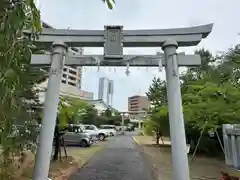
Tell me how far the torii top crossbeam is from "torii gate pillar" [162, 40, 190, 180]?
0.28 m

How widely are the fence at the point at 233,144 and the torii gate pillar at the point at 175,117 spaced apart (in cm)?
116

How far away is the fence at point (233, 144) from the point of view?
3.93 m

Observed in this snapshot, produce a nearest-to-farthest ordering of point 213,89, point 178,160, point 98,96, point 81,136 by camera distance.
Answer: point 178,160, point 213,89, point 81,136, point 98,96

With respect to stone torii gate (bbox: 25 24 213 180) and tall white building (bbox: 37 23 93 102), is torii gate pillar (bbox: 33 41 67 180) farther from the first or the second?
tall white building (bbox: 37 23 93 102)

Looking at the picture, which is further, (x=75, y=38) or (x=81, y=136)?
(x=81, y=136)

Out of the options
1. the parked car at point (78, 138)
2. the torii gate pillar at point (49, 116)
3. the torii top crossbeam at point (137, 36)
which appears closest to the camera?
the torii gate pillar at point (49, 116)

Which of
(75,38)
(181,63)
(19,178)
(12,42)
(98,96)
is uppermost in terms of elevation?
(98,96)

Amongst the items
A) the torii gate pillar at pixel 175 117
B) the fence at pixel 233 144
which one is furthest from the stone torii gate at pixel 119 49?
the fence at pixel 233 144

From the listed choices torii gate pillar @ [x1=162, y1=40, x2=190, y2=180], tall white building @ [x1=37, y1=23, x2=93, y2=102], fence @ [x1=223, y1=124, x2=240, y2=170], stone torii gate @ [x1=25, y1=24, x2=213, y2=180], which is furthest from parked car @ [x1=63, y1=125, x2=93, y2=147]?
fence @ [x1=223, y1=124, x2=240, y2=170]

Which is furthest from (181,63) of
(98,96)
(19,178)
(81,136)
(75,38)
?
(98,96)

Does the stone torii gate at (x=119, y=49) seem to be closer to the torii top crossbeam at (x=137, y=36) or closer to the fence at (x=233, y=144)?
the torii top crossbeam at (x=137, y=36)

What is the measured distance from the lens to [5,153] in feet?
18.0

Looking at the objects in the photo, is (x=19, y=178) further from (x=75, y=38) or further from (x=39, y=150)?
(x=75, y=38)

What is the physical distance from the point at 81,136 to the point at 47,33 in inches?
521
